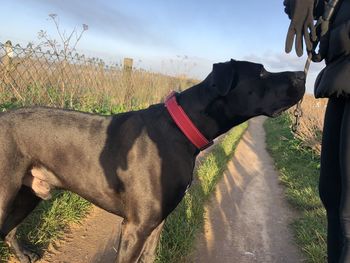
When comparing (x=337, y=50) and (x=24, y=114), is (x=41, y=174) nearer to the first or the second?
(x=24, y=114)

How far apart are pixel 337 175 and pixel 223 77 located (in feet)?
3.55

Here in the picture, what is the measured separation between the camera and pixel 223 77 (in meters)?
2.87

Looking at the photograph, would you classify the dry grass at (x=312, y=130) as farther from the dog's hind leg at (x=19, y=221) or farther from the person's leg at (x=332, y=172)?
the dog's hind leg at (x=19, y=221)

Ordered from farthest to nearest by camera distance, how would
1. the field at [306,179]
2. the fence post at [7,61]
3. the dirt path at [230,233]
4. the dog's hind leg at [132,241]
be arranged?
the fence post at [7,61]
the field at [306,179]
the dirt path at [230,233]
the dog's hind leg at [132,241]

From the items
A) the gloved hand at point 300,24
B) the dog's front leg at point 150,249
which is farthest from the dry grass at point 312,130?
the gloved hand at point 300,24

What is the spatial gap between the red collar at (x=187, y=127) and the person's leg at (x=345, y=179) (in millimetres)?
1082

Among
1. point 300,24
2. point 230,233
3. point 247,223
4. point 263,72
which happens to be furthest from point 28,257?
point 300,24

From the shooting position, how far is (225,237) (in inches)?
168

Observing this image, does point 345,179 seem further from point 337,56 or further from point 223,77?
point 223,77

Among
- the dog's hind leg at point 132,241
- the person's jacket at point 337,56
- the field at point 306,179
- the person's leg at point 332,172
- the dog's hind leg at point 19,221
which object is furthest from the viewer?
the field at point 306,179

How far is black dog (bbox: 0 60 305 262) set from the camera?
2.72m

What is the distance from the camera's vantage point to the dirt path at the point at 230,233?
3611mm

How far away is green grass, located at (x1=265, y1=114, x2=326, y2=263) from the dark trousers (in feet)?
4.64

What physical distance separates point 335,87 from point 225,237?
272cm
